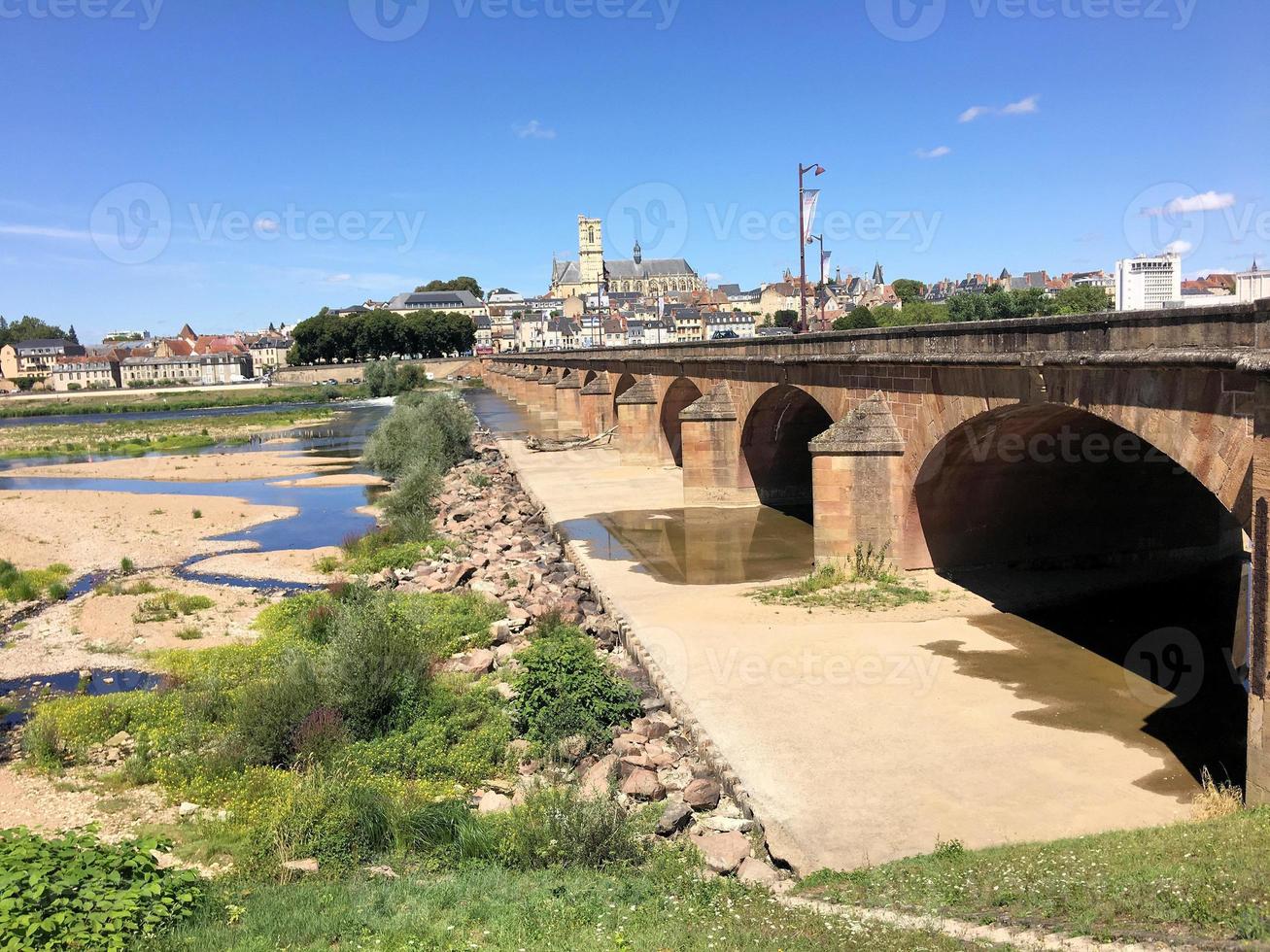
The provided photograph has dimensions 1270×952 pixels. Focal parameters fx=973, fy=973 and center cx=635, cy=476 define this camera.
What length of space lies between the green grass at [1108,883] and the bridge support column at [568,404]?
1979 inches

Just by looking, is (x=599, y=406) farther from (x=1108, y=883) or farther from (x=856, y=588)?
A: (x=1108, y=883)

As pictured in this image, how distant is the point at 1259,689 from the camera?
26.5 ft

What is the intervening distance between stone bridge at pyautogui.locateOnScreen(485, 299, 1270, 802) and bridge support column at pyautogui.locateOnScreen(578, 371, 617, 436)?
1932cm

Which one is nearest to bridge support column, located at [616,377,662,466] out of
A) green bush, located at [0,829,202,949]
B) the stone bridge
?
the stone bridge

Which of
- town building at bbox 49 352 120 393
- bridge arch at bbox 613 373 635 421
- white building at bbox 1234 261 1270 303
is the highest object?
town building at bbox 49 352 120 393

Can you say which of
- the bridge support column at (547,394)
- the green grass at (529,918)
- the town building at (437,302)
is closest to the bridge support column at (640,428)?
the green grass at (529,918)

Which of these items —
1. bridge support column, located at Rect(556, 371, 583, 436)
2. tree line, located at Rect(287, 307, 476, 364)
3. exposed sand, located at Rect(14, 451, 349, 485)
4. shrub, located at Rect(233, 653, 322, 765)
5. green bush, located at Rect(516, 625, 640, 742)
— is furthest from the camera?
tree line, located at Rect(287, 307, 476, 364)

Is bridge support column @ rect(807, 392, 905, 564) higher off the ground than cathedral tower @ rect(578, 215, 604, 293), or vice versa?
cathedral tower @ rect(578, 215, 604, 293)

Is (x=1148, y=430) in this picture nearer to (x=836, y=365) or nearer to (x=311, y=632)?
(x=836, y=365)

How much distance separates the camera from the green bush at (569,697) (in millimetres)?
11461

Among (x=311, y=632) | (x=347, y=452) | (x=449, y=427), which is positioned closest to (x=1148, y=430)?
(x=311, y=632)

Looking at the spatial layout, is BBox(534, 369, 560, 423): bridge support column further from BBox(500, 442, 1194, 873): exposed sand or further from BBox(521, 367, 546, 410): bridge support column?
BBox(500, 442, 1194, 873): exposed sand

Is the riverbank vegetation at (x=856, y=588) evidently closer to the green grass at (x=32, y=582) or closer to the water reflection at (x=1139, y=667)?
the water reflection at (x=1139, y=667)

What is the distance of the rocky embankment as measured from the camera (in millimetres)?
8734
